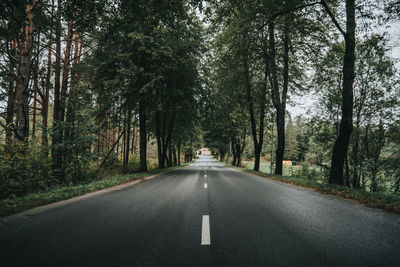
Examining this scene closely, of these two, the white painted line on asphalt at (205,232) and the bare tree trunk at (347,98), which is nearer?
the white painted line on asphalt at (205,232)

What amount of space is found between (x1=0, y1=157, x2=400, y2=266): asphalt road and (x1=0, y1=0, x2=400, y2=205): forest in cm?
455

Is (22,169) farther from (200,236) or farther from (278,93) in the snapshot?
(278,93)

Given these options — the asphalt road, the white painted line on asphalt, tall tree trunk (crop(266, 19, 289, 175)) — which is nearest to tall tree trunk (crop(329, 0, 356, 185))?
the asphalt road

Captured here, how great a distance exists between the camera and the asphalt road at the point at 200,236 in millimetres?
2709

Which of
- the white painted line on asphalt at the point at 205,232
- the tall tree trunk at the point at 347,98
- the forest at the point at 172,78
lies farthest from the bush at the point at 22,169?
the tall tree trunk at the point at 347,98

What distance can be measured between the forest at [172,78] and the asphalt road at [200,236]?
4.55m

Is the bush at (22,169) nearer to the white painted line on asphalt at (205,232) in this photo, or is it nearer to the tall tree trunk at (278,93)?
the white painted line on asphalt at (205,232)

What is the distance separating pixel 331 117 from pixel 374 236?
17.1 meters

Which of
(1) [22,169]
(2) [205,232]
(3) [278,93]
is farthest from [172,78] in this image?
(2) [205,232]

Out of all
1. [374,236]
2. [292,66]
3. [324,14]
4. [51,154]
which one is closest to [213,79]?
[292,66]

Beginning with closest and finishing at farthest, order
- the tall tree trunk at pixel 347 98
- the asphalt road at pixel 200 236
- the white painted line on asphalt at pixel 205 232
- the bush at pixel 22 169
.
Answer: the asphalt road at pixel 200 236 < the white painted line on asphalt at pixel 205 232 < the bush at pixel 22 169 < the tall tree trunk at pixel 347 98

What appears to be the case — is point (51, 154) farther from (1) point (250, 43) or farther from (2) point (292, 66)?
(2) point (292, 66)

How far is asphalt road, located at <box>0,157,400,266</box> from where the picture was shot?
2.71 meters

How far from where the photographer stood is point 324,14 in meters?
11.9
